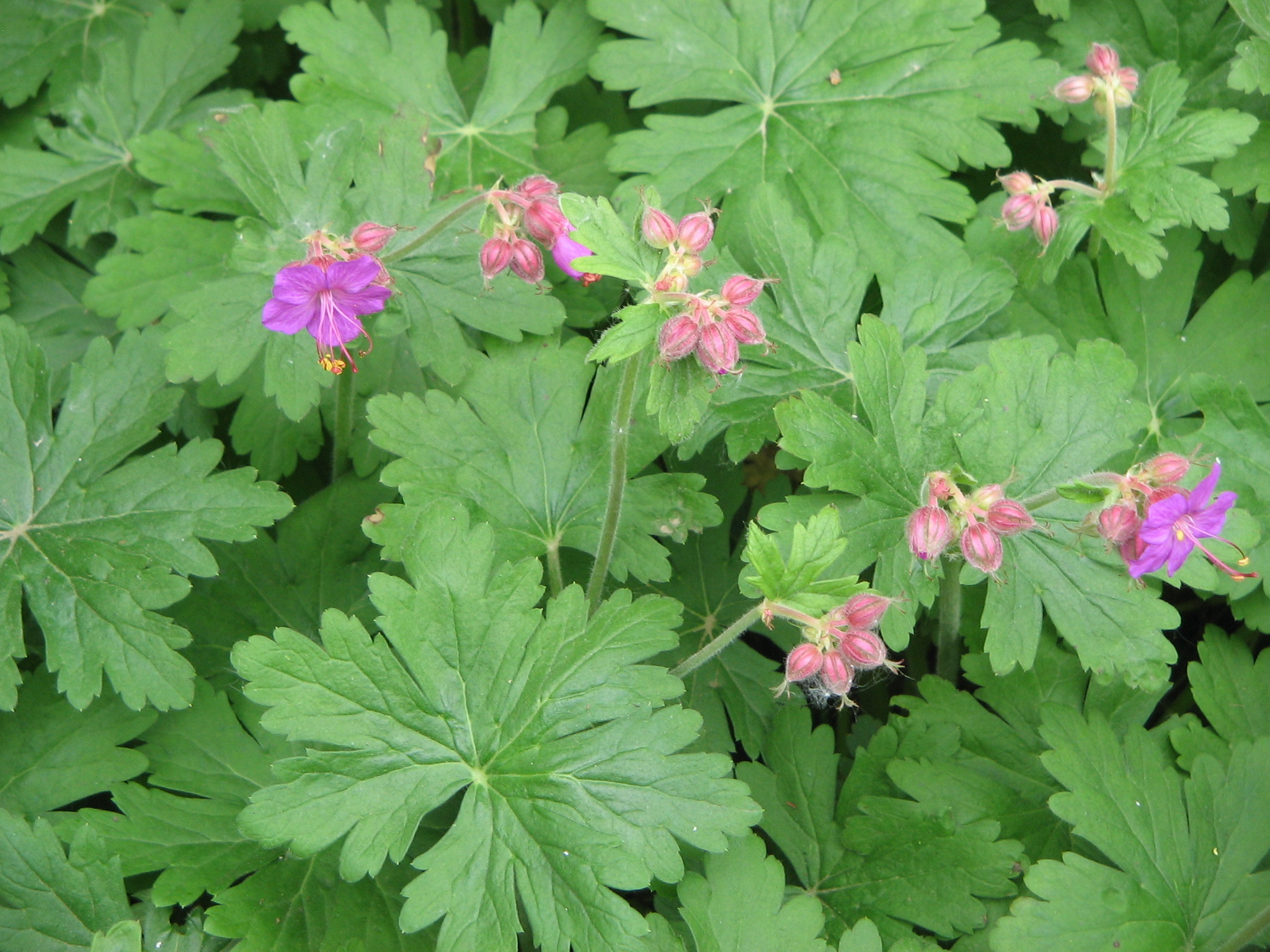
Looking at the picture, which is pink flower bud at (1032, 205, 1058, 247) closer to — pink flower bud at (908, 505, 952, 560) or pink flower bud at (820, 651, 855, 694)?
pink flower bud at (908, 505, 952, 560)

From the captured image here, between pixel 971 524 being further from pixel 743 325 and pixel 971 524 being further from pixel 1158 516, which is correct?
pixel 743 325

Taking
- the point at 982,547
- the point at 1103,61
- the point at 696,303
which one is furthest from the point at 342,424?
the point at 1103,61

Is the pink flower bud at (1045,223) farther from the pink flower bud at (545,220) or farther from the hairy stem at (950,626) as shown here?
the pink flower bud at (545,220)

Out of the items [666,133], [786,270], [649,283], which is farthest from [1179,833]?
[666,133]

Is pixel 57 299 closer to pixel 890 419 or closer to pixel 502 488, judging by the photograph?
pixel 502 488

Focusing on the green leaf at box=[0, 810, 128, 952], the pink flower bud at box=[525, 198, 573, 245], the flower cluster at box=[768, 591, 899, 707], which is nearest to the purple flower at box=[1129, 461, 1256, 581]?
the flower cluster at box=[768, 591, 899, 707]

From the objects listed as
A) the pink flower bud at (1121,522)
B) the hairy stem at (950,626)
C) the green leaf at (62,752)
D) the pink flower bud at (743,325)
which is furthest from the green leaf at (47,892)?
the pink flower bud at (1121,522)
